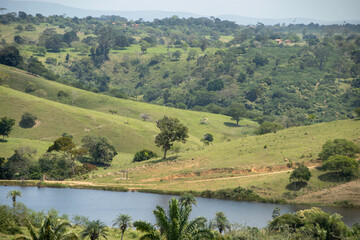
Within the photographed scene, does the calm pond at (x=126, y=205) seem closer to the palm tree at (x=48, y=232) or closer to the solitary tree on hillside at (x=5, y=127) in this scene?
the solitary tree on hillside at (x=5, y=127)

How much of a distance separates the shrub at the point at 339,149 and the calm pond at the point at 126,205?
13.2 m

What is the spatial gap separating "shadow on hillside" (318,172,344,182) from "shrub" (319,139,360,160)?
11.8 feet

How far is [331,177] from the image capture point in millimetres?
84688

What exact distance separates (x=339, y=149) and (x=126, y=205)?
4098 centimetres

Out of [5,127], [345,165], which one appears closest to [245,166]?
[345,165]

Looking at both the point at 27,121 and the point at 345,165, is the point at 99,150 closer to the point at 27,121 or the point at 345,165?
the point at 27,121

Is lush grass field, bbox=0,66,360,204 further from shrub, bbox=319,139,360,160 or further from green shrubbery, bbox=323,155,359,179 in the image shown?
shrub, bbox=319,139,360,160

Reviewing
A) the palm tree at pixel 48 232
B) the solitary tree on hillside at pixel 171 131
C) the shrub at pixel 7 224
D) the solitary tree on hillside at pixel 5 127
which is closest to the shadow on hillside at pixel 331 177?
the solitary tree on hillside at pixel 171 131

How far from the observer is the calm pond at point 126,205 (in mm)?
70812

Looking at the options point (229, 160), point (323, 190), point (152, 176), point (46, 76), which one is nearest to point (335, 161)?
point (323, 190)

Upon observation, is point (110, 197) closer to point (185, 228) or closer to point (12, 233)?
point (12, 233)

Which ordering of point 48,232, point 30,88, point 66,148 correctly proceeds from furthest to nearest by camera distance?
point 30,88, point 66,148, point 48,232

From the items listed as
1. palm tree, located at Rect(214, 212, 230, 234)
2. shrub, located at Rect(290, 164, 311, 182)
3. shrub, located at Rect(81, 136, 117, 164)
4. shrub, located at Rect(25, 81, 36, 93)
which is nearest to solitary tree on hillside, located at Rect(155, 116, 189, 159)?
shrub, located at Rect(81, 136, 117, 164)

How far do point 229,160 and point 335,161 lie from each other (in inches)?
842
